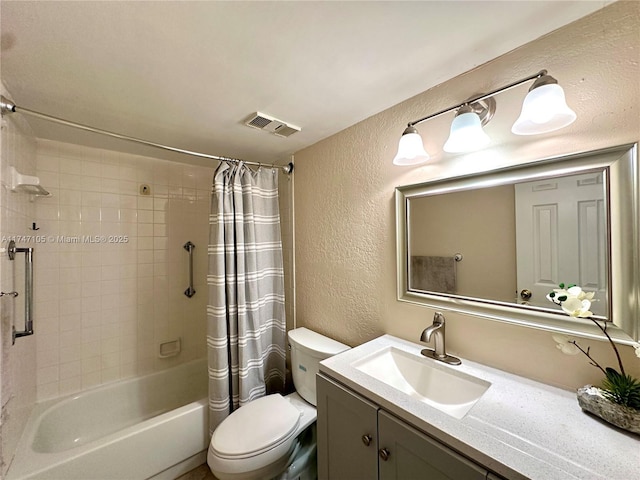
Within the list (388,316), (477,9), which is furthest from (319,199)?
(477,9)

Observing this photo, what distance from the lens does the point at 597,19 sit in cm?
83

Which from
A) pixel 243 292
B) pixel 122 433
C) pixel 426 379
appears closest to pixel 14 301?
pixel 122 433

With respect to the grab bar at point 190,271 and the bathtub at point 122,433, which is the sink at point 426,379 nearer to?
the bathtub at point 122,433

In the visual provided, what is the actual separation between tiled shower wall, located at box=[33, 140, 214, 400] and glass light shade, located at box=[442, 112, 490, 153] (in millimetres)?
2249

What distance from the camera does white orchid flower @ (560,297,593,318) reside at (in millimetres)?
772

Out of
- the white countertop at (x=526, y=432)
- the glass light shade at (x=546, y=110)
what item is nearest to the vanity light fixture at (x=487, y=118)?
the glass light shade at (x=546, y=110)

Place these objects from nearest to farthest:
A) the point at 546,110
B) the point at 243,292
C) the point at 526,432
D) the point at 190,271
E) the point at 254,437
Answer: the point at 526,432
the point at 546,110
the point at 254,437
the point at 243,292
the point at 190,271

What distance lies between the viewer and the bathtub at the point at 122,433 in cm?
126

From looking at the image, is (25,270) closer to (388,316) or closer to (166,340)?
(166,340)

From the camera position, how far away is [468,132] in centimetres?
101

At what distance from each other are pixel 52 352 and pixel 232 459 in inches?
63.7

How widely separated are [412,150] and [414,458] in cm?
121

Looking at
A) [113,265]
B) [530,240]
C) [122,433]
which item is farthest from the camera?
[113,265]

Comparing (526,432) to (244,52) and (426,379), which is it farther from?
(244,52)
